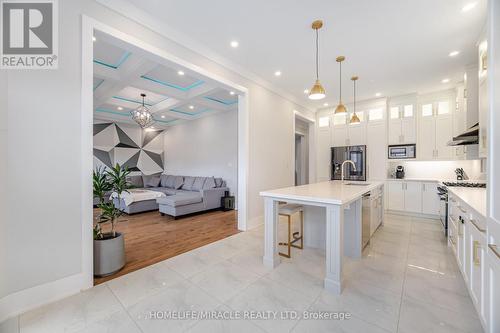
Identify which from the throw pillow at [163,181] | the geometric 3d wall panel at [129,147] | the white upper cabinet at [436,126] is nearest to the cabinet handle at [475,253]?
the white upper cabinet at [436,126]

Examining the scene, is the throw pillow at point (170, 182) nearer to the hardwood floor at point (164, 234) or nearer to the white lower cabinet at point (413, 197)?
the hardwood floor at point (164, 234)

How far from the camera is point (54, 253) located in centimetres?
178

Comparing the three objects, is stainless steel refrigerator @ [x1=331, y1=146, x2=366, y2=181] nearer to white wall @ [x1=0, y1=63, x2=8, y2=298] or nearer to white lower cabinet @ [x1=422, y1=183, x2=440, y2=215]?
white lower cabinet @ [x1=422, y1=183, x2=440, y2=215]

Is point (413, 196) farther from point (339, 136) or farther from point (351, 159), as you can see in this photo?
point (339, 136)

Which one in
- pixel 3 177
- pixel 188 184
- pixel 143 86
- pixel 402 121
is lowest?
pixel 188 184

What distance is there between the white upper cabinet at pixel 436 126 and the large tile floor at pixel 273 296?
9.23 feet

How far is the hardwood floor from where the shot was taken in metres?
2.63

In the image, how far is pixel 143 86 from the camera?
4184 millimetres

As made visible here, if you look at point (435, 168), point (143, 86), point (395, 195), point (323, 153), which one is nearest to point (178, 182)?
point (143, 86)

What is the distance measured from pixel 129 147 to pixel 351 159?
7.56 metres

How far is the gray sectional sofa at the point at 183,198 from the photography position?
4.56 meters

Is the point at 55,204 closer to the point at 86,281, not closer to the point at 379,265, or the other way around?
the point at 86,281

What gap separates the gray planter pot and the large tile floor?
0.19m

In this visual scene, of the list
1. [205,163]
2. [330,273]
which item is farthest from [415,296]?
[205,163]
